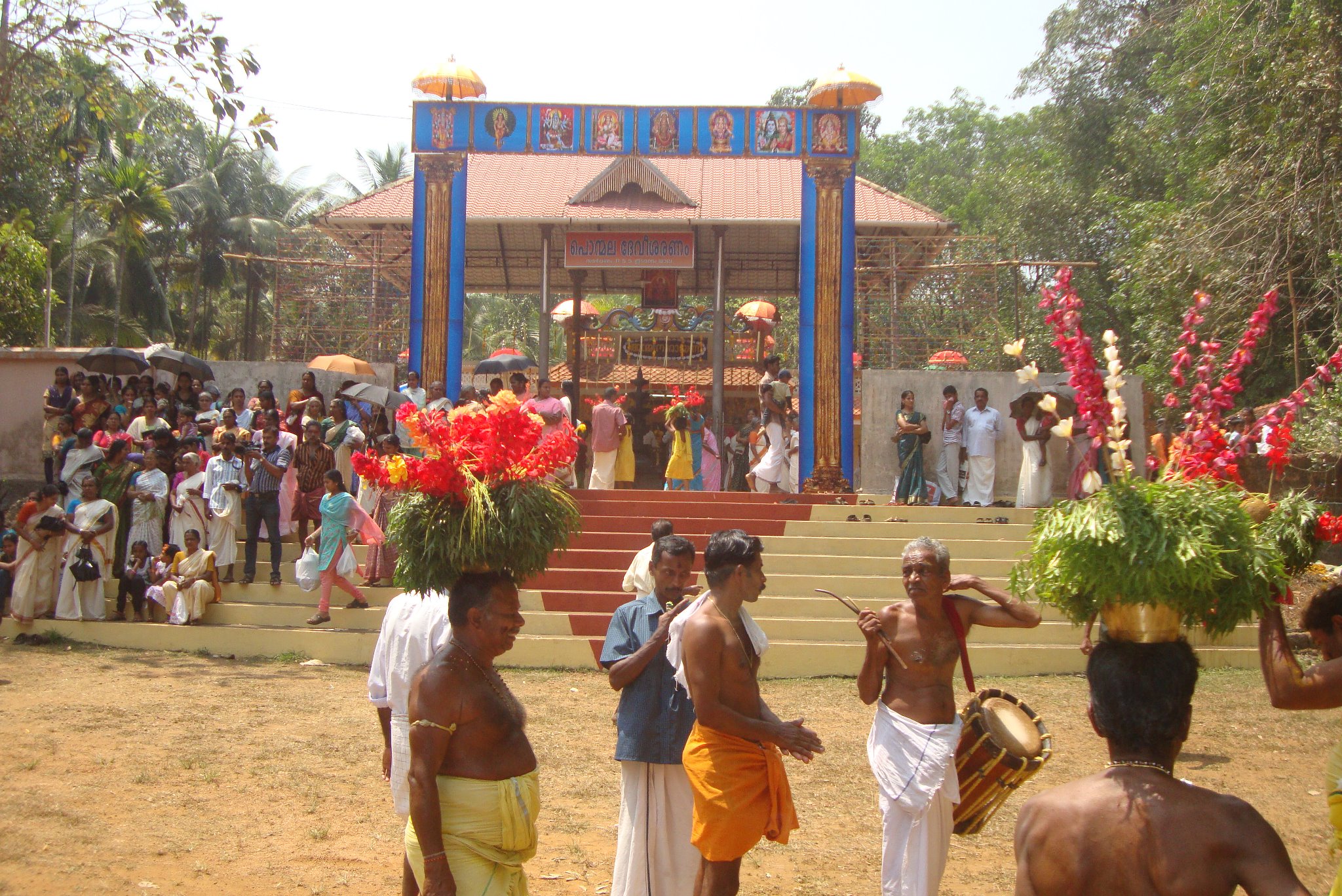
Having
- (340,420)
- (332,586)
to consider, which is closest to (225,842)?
(332,586)

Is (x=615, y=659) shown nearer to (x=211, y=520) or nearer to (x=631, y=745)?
(x=631, y=745)

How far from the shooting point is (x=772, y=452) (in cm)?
1523

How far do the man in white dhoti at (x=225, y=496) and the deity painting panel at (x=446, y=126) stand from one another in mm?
6069

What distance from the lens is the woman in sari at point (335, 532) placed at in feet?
36.0

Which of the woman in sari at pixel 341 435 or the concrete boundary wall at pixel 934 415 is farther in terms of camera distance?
the concrete boundary wall at pixel 934 415

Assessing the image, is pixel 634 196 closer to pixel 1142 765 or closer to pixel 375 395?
pixel 375 395

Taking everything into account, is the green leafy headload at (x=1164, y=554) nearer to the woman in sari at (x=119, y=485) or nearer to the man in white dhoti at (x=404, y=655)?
the man in white dhoti at (x=404, y=655)

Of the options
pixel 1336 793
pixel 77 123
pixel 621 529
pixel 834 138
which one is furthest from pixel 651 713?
pixel 77 123

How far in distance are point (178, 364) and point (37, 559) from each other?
457 centimetres

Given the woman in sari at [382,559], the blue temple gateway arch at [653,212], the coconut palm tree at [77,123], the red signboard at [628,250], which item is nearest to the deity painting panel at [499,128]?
the blue temple gateway arch at [653,212]

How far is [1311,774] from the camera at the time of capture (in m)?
7.43

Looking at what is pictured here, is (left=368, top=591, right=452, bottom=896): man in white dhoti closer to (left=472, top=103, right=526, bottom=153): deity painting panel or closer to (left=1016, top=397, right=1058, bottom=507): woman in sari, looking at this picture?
(left=1016, top=397, right=1058, bottom=507): woman in sari

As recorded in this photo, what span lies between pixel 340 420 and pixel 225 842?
7685 millimetres

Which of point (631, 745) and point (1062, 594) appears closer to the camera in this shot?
point (1062, 594)
